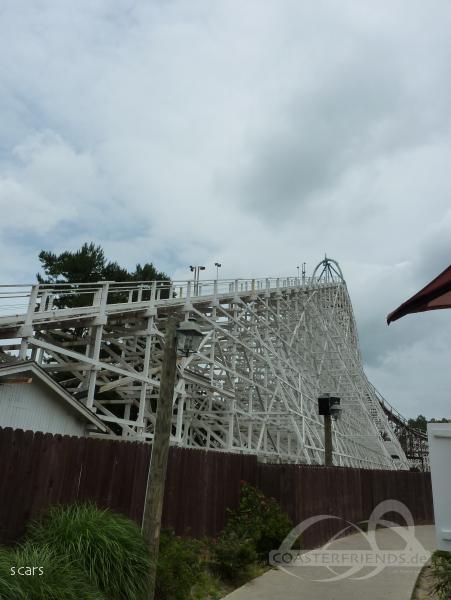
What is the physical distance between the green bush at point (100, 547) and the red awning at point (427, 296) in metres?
3.74

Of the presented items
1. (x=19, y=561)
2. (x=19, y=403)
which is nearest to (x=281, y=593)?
(x=19, y=561)

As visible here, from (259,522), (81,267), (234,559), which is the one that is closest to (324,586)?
(234,559)

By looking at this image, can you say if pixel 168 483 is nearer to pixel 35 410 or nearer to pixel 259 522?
pixel 259 522

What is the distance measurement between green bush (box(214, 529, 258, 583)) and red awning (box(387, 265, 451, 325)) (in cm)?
509

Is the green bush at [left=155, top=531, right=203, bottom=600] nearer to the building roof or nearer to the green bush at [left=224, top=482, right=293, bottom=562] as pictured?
the green bush at [left=224, top=482, right=293, bottom=562]

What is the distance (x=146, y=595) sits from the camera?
5.72 m

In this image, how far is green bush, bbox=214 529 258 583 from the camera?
26.1 ft

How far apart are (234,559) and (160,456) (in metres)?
2.55

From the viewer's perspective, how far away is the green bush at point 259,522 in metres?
9.31

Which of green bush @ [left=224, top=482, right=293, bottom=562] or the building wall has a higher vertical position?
the building wall

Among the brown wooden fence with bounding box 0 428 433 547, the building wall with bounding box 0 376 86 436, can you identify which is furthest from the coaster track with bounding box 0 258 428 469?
the brown wooden fence with bounding box 0 428 433 547

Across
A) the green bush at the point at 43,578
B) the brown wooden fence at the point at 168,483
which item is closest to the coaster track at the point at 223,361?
the brown wooden fence at the point at 168,483

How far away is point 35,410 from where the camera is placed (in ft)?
34.2

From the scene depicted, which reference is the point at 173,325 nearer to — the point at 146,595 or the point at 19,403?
the point at 146,595
